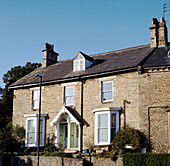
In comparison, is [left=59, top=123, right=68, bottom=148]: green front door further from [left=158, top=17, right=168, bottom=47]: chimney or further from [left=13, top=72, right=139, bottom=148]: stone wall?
[left=158, top=17, right=168, bottom=47]: chimney

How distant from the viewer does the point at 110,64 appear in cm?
2495

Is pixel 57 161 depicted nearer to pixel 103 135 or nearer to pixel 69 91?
pixel 103 135

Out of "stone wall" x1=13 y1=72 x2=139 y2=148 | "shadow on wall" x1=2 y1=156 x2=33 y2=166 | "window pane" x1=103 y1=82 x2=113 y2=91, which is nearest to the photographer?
"stone wall" x1=13 y1=72 x2=139 y2=148

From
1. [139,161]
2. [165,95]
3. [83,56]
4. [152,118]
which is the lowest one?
[139,161]

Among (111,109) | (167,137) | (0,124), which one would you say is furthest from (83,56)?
(0,124)

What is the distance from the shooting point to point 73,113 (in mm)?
→ 24797

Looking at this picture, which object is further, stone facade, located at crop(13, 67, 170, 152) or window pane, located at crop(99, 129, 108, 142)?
window pane, located at crop(99, 129, 108, 142)

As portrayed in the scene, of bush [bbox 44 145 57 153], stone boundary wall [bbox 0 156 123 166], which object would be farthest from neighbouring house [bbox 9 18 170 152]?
stone boundary wall [bbox 0 156 123 166]

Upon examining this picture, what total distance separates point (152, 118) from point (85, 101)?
19.6 ft

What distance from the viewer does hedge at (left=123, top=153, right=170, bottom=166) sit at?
57.8 ft

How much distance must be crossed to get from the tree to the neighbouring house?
1477 cm

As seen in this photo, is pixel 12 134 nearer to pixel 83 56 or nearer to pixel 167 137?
pixel 83 56

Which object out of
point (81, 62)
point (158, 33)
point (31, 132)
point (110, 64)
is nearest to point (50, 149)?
point (31, 132)

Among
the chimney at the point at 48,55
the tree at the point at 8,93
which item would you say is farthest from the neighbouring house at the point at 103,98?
the tree at the point at 8,93
